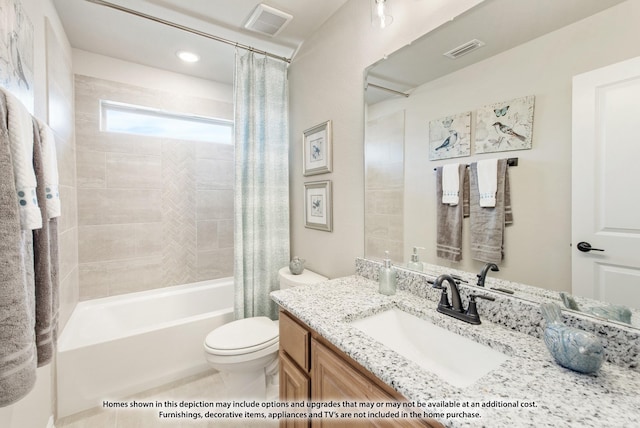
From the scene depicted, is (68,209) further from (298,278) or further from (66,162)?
(298,278)

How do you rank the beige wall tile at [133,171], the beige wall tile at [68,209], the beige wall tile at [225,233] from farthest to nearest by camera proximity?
the beige wall tile at [225,233], the beige wall tile at [133,171], the beige wall tile at [68,209]

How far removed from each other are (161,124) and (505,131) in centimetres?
274

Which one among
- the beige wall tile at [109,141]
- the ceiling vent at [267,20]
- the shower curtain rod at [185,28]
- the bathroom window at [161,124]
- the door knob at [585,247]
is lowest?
the door knob at [585,247]

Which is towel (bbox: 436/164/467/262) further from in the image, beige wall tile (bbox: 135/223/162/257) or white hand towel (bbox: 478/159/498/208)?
beige wall tile (bbox: 135/223/162/257)

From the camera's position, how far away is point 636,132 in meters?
0.67

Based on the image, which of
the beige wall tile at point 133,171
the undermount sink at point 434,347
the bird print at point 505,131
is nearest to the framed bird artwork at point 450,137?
the bird print at point 505,131

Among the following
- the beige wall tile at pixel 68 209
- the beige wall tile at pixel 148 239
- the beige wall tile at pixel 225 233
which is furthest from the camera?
the beige wall tile at pixel 225 233

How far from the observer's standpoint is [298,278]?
1.85 m

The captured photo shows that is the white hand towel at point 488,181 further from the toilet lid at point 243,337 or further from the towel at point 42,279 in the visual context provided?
the towel at point 42,279

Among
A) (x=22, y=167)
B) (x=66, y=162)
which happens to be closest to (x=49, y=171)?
(x=22, y=167)

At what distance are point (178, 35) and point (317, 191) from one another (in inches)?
60.3

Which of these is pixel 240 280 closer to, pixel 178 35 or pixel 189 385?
pixel 189 385

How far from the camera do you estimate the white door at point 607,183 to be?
69 centimetres

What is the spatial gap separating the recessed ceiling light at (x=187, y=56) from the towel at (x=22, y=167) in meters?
1.71
